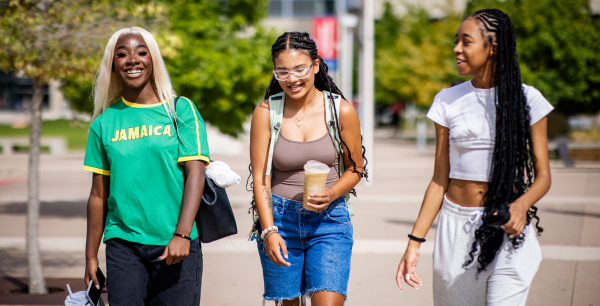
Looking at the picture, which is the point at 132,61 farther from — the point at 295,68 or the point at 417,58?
the point at 417,58

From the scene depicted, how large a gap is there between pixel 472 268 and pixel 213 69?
7.43m

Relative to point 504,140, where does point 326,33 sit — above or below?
above

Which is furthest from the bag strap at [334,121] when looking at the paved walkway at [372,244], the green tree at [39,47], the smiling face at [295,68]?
the green tree at [39,47]

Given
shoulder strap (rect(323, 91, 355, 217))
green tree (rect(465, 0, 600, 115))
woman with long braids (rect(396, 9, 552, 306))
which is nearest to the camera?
woman with long braids (rect(396, 9, 552, 306))

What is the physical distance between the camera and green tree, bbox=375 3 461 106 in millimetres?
25375

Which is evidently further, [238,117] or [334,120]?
[238,117]

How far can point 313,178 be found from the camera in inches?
107

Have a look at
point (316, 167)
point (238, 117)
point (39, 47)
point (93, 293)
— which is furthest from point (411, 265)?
point (238, 117)

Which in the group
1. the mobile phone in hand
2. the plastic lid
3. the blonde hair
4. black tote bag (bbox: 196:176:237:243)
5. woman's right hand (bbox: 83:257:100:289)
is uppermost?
the blonde hair

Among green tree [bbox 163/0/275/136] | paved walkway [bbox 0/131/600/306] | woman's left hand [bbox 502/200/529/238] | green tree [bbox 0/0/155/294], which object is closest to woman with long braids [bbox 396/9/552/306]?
woman's left hand [bbox 502/200/529/238]

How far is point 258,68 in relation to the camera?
9.73 metres

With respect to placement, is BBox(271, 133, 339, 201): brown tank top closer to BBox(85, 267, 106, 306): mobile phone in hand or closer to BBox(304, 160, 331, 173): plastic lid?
BBox(304, 160, 331, 173): plastic lid

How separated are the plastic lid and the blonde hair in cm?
65

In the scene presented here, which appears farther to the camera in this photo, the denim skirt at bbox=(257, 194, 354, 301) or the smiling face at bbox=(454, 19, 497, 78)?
the denim skirt at bbox=(257, 194, 354, 301)
